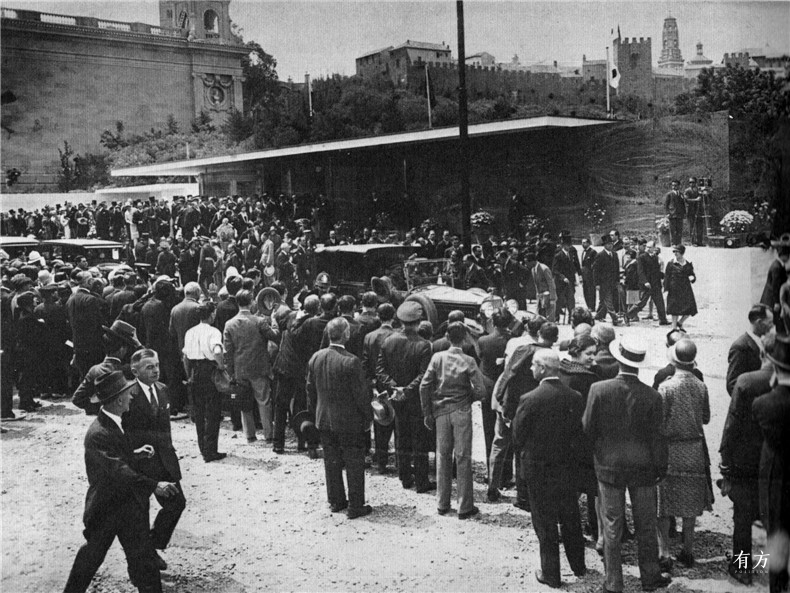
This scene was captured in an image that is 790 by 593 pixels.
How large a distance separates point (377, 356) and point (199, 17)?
4466mm

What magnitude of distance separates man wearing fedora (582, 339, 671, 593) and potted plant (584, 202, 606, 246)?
6.85m

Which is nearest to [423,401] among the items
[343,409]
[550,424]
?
[343,409]

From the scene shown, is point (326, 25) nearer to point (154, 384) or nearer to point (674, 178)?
point (154, 384)

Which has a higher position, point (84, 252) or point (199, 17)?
point (199, 17)

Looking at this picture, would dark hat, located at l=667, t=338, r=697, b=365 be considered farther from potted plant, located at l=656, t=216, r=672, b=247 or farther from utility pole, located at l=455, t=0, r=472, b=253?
potted plant, located at l=656, t=216, r=672, b=247

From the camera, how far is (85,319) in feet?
24.3

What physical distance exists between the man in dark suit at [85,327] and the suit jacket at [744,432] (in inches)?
245

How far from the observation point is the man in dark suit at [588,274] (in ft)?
30.7

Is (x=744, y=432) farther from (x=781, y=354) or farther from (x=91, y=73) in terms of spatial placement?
(x=91, y=73)

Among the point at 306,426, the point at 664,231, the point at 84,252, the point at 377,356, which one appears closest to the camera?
the point at 377,356

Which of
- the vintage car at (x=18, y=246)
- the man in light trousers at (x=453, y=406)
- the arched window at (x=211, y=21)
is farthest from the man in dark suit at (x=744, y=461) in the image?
the vintage car at (x=18, y=246)

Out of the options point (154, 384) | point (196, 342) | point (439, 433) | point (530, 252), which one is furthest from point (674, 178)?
point (154, 384)

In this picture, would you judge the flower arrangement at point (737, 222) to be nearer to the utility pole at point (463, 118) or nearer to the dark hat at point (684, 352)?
the dark hat at point (684, 352)

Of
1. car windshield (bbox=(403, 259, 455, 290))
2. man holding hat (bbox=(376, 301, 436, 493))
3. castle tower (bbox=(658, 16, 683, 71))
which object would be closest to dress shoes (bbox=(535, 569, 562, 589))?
man holding hat (bbox=(376, 301, 436, 493))
